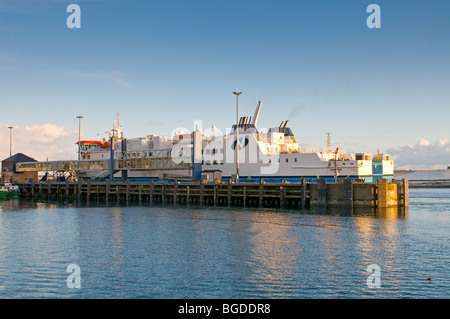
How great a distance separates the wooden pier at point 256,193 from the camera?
1989 inches

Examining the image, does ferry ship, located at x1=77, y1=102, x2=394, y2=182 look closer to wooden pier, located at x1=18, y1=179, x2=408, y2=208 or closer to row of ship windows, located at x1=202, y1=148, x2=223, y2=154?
row of ship windows, located at x1=202, y1=148, x2=223, y2=154

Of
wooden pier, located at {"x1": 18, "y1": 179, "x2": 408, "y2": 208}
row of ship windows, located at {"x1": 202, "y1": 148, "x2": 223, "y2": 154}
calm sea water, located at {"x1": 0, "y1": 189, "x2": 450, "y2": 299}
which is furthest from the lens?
row of ship windows, located at {"x1": 202, "y1": 148, "x2": 223, "y2": 154}

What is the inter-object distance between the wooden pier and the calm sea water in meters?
9.61

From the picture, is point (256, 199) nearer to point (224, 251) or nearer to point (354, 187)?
point (354, 187)

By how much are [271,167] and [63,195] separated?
45.6 meters

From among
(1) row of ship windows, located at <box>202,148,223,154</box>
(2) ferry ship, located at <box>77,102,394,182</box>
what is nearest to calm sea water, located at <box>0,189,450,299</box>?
(2) ferry ship, located at <box>77,102,394,182</box>

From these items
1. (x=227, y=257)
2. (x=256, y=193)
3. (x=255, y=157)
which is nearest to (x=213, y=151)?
(x=255, y=157)

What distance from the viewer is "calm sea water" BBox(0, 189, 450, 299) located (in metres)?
18.2

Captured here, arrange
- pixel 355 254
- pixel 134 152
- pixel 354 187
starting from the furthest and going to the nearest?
pixel 134 152 → pixel 354 187 → pixel 355 254

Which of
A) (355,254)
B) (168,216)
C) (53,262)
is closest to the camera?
(53,262)

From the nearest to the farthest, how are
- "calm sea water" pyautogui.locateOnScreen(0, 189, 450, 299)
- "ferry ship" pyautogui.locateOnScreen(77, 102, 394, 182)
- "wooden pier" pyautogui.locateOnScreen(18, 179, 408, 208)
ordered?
"calm sea water" pyautogui.locateOnScreen(0, 189, 450, 299)
"wooden pier" pyautogui.locateOnScreen(18, 179, 408, 208)
"ferry ship" pyautogui.locateOnScreen(77, 102, 394, 182)

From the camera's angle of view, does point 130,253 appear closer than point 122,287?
No

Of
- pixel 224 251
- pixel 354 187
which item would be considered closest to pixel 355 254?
pixel 224 251

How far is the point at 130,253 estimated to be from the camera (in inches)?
998
